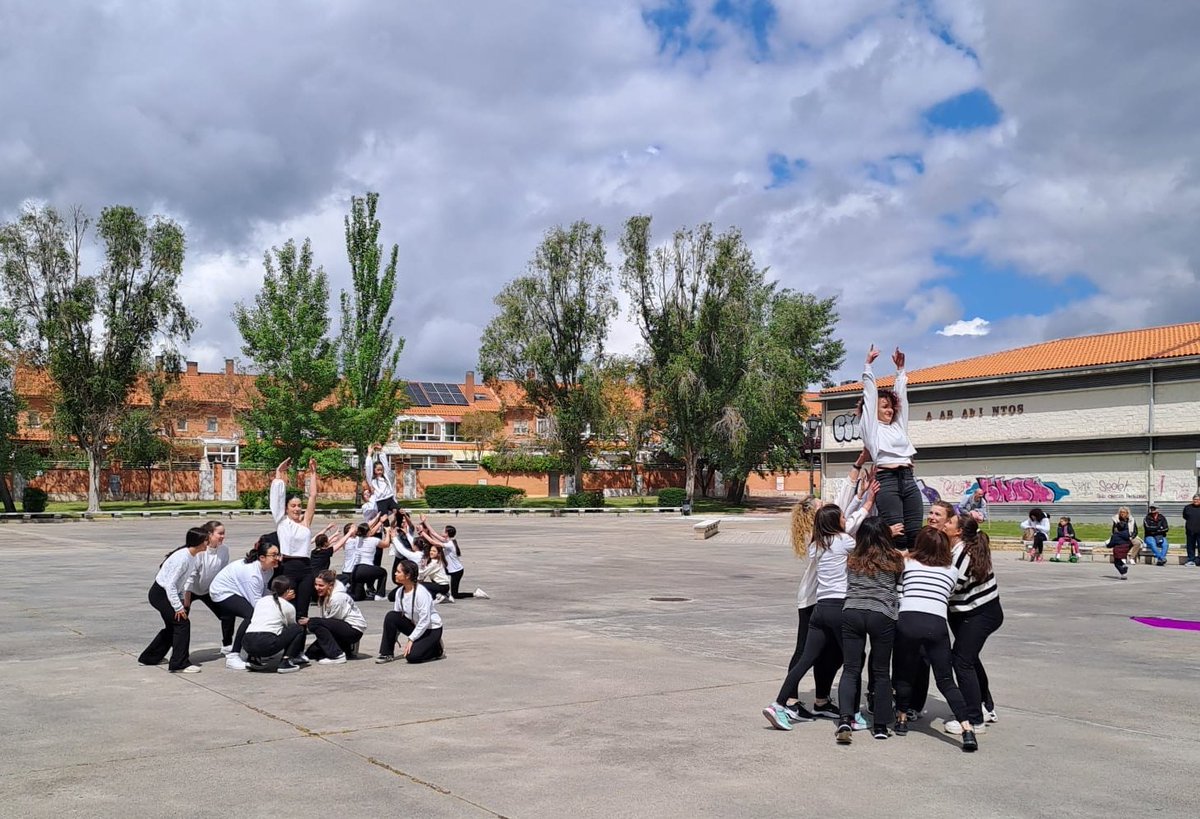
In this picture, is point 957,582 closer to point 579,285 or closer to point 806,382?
point 579,285

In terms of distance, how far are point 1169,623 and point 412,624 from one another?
34.4ft

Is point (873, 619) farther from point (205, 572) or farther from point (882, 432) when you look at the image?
point (205, 572)

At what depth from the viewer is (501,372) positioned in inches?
2505

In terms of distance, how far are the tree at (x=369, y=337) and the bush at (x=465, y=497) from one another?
14.7 ft

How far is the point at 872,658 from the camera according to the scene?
24.5ft

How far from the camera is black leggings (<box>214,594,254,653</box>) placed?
34.4ft

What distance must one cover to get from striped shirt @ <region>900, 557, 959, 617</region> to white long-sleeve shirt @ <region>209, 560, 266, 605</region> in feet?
22.1

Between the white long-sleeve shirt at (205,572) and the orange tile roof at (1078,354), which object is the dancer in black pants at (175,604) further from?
the orange tile roof at (1078,354)

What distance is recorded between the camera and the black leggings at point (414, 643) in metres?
10.5

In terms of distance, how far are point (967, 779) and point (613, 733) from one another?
2482mm

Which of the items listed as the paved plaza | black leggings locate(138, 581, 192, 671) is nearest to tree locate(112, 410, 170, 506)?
the paved plaza

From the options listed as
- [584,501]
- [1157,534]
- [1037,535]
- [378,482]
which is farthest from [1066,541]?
[584,501]

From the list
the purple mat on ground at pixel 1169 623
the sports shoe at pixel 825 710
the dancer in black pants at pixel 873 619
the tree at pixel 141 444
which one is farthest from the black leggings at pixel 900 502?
the tree at pixel 141 444

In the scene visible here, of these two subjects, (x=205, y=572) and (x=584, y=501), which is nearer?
(x=205, y=572)
